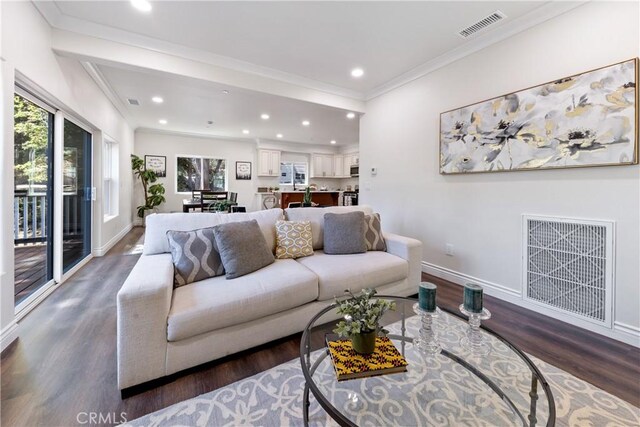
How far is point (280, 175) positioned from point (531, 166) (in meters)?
7.04

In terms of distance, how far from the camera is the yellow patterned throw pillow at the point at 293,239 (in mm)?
2441

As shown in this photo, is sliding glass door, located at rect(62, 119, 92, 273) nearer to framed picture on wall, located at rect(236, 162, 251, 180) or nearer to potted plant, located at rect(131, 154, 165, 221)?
potted plant, located at rect(131, 154, 165, 221)

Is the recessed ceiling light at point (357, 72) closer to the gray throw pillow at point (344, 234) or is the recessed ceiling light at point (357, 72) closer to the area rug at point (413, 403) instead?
the gray throw pillow at point (344, 234)

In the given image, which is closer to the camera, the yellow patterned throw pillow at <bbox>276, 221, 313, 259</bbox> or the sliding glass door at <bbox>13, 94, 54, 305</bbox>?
the sliding glass door at <bbox>13, 94, 54, 305</bbox>

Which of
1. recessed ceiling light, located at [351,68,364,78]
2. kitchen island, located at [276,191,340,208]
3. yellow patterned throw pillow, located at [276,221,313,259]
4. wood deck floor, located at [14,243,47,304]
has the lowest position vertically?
wood deck floor, located at [14,243,47,304]

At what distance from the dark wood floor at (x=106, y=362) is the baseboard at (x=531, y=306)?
63 millimetres

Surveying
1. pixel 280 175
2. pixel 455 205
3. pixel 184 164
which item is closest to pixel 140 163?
pixel 184 164

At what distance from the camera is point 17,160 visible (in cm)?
224

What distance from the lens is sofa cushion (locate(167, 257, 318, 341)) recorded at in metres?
1.50

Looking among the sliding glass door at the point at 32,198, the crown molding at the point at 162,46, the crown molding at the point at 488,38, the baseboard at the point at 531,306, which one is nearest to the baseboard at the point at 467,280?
the baseboard at the point at 531,306

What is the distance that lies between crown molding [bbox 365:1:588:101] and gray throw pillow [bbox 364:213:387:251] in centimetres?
208

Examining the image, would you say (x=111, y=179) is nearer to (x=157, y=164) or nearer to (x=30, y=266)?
(x=157, y=164)

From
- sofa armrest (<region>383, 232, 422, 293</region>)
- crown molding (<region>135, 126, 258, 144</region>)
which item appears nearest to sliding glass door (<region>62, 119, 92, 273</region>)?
crown molding (<region>135, 126, 258, 144</region>)

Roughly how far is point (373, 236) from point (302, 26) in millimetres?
2203
